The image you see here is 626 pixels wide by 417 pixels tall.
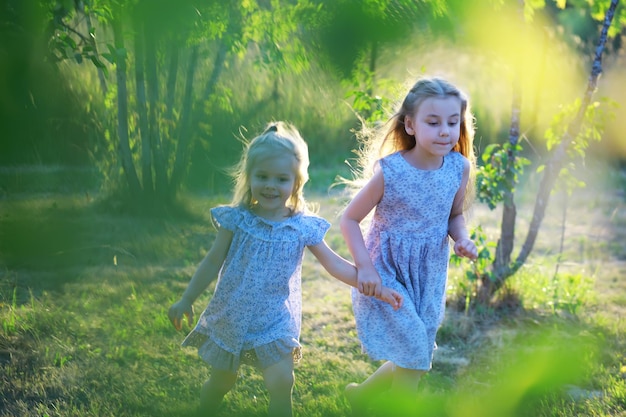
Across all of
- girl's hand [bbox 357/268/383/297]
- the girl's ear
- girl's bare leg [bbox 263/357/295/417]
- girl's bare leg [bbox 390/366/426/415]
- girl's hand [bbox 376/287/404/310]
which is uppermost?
the girl's ear

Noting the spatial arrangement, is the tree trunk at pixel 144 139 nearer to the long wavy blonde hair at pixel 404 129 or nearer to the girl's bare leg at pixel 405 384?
the long wavy blonde hair at pixel 404 129

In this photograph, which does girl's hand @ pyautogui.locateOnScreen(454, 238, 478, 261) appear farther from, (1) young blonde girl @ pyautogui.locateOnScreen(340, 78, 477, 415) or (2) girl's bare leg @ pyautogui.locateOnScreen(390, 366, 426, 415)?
(2) girl's bare leg @ pyautogui.locateOnScreen(390, 366, 426, 415)

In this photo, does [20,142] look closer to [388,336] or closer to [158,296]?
[388,336]

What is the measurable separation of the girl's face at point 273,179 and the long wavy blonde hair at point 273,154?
2 cm

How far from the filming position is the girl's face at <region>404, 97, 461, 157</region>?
250cm

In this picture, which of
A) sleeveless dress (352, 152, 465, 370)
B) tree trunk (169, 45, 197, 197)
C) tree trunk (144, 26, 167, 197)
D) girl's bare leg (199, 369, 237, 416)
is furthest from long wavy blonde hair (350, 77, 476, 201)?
tree trunk (144, 26, 167, 197)

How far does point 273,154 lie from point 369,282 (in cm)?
54

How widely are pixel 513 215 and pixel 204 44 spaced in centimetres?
225

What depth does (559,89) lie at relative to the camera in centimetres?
907

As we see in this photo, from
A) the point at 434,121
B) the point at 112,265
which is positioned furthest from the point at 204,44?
the point at 434,121

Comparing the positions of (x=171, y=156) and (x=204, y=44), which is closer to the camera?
(x=171, y=156)

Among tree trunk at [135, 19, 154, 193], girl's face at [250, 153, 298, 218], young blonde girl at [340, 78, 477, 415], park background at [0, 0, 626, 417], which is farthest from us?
tree trunk at [135, 19, 154, 193]

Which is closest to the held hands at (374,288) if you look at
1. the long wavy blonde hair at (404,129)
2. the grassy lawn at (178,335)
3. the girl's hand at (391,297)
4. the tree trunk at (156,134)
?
the girl's hand at (391,297)

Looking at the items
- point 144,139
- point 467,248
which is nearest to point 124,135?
point 144,139
